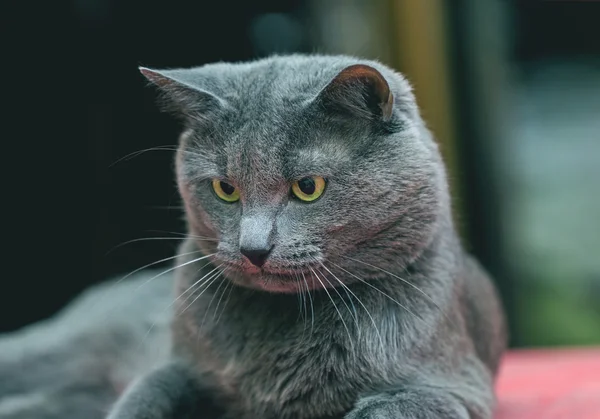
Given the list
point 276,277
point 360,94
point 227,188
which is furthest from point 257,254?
point 360,94

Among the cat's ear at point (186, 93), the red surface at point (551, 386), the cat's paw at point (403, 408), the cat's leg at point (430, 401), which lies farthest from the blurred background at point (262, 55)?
the cat's paw at point (403, 408)

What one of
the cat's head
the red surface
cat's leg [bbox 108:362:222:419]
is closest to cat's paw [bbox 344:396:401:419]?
the cat's head

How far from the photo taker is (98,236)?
296cm

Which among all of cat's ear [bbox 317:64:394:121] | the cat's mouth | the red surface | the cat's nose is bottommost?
the red surface

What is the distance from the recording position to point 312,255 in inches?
52.9

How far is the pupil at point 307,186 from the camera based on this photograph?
1.36 metres

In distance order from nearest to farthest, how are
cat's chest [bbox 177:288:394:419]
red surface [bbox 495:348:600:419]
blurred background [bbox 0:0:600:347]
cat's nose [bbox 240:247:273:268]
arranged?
cat's nose [bbox 240:247:273:268]
cat's chest [bbox 177:288:394:419]
red surface [bbox 495:348:600:419]
blurred background [bbox 0:0:600:347]

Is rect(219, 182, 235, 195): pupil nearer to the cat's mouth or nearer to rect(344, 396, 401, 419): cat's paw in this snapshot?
the cat's mouth

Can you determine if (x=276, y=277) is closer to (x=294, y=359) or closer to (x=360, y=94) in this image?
(x=294, y=359)

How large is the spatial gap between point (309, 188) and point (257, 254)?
149 millimetres

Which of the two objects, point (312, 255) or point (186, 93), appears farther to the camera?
point (186, 93)

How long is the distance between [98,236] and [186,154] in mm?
1529

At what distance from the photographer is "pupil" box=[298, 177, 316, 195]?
1.36 m

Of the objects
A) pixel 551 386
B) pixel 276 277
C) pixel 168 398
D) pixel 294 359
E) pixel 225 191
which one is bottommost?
pixel 551 386
